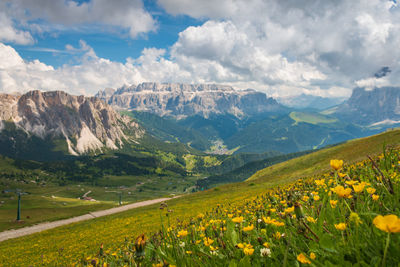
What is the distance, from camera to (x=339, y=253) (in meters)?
1.96

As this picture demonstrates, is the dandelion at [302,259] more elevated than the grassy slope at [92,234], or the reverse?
the dandelion at [302,259]

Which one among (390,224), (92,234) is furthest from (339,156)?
(390,224)

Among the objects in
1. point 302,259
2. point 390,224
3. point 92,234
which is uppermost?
point 390,224

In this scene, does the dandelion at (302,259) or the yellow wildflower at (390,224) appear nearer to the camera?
the yellow wildflower at (390,224)

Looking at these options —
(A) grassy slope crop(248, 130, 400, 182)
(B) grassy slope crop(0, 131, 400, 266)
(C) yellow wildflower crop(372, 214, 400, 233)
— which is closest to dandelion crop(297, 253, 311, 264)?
(C) yellow wildflower crop(372, 214, 400, 233)

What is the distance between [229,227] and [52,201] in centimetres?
20023

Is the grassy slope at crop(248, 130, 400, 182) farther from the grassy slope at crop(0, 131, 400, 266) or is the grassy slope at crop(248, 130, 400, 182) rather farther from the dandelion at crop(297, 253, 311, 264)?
the dandelion at crop(297, 253, 311, 264)

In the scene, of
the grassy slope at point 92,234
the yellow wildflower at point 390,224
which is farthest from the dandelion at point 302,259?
the grassy slope at point 92,234

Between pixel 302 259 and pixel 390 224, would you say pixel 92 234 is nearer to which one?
pixel 302 259

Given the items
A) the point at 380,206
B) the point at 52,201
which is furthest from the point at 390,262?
the point at 52,201

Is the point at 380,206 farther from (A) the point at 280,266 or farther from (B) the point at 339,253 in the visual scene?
(A) the point at 280,266

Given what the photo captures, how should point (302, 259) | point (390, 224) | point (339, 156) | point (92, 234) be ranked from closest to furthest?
point (390, 224), point (302, 259), point (92, 234), point (339, 156)

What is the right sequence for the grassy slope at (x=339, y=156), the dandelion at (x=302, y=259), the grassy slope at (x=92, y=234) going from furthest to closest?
the grassy slope at (x=339, y=156)
the grassy slope at (x=92, y=234)
the dandelion at (x=302, y=259)

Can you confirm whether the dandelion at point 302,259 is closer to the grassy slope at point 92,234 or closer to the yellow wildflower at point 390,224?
the yellow wildflower at point 390,224
